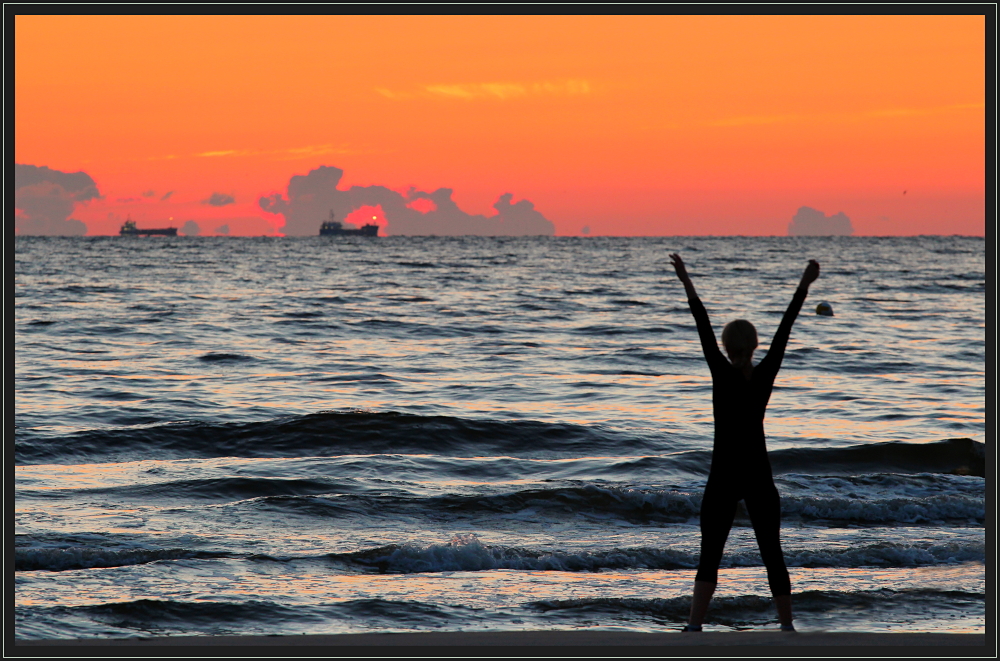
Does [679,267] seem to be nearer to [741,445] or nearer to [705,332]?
[705,332]

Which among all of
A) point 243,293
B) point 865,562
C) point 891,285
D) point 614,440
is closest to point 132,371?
point 614,440

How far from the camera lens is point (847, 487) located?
39.2ft

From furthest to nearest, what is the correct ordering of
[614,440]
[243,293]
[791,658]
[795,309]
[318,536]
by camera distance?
[243,293], [614,440], [318,536], [795,309], [791,658]

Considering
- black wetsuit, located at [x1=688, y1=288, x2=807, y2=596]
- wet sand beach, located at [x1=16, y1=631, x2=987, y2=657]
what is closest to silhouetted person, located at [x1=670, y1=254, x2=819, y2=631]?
black wetsuit, located at [x1=688, y1=288, x2=807, y2=596]

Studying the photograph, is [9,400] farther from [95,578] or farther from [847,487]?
[847,487]

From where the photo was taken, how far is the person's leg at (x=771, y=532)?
5.32 meters

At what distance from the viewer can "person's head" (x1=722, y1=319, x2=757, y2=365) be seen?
17.1 ft

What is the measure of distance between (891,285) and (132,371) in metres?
45.8

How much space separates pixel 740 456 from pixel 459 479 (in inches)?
293

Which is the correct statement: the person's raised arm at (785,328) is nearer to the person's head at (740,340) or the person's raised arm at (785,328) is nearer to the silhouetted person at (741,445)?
the silhouetted person at (741,445)

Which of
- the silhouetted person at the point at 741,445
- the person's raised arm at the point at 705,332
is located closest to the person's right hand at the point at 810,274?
the silhouetted person at the point at 741,445

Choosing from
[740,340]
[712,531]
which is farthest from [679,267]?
[712,531]

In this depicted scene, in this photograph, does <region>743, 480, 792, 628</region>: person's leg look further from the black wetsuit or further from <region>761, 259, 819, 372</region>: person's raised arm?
<region>761, 259, 819, 372</region>: person's raised arm

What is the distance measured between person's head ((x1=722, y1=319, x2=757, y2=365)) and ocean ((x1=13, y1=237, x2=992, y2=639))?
2404 mm
